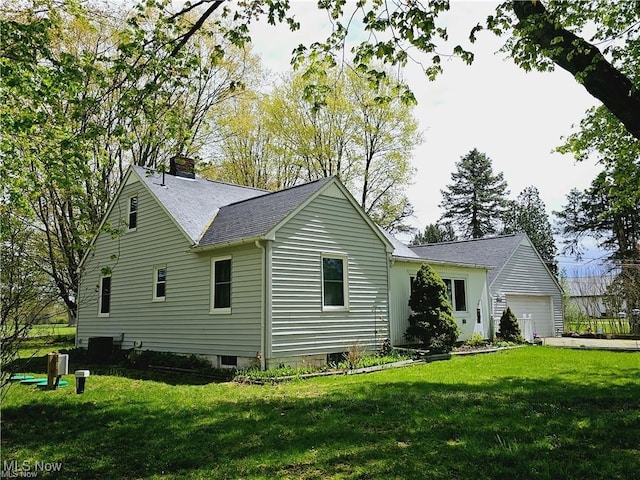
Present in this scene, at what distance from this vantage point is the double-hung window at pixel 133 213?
678 inches

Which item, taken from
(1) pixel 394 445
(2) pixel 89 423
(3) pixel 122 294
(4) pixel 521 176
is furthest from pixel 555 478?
(4) pixel 521 176

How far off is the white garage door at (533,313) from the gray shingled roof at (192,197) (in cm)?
1448

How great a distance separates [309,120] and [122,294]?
1545 centimetres

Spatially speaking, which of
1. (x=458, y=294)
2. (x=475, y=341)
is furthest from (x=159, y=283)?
(x=475, y=341)

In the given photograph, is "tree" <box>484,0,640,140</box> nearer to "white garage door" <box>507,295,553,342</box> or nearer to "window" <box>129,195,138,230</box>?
"window" <box>129,195,138,230</box>

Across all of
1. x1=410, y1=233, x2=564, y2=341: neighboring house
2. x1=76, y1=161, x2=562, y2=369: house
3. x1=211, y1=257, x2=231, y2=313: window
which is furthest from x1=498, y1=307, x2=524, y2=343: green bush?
x1=211, y1=257, x2=231, y2=313: window

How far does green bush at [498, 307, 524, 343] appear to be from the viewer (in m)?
Result: 20.8

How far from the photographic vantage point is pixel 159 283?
15.6m

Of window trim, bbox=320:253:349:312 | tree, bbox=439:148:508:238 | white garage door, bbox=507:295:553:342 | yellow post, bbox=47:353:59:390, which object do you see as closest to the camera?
yellow post, bbox=47:353:59:390

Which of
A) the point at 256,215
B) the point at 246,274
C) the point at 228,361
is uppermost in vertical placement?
the point at 256,215

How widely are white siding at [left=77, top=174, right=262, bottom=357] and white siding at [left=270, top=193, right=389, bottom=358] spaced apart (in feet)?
2.28

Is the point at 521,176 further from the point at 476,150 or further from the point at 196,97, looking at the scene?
the point at 196,97

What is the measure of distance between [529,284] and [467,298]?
22.4ft

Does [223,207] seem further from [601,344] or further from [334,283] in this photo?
[601,344]
